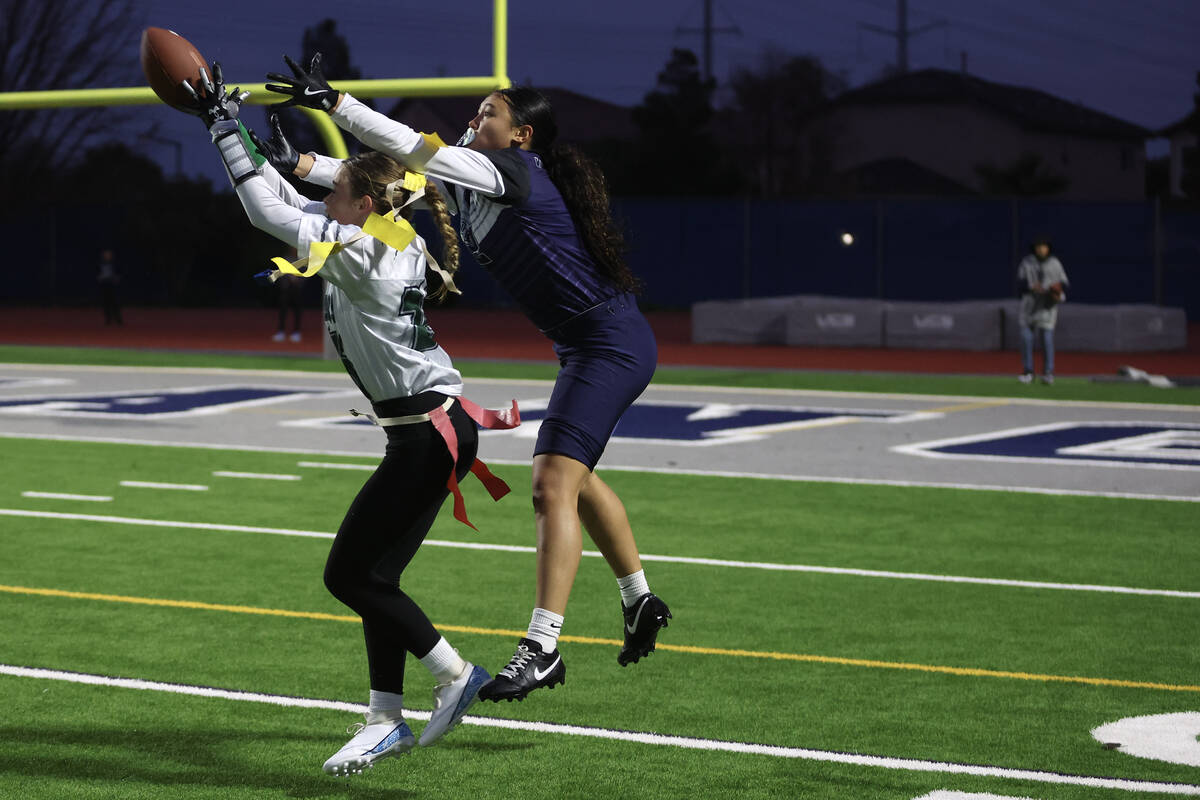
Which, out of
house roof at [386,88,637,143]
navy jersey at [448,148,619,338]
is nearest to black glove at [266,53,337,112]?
navy jersey at [448,148,619,338]

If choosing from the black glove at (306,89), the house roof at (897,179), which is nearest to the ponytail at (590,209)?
the black glove at (306,89)

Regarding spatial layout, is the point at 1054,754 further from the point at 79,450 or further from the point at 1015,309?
the point at 1015,309

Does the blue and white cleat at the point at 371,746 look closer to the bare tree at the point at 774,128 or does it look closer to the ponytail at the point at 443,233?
the ponytail at the point at 443,233

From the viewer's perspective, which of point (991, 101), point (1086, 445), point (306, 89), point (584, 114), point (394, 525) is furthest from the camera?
point (584, 114)

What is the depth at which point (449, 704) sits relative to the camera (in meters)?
5.23

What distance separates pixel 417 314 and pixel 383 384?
0.76 feet

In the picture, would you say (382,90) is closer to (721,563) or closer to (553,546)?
(721,563)

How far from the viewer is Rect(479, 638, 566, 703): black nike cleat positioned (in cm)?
521

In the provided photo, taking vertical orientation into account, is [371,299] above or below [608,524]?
above

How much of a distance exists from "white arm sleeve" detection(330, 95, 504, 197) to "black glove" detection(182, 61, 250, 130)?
13.6 inches

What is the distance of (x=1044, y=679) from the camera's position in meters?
6.70

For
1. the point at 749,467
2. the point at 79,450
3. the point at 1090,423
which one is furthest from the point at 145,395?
the point at 1090,423

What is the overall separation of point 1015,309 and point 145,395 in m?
15.0

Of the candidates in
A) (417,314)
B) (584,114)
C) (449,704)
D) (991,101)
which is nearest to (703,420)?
(449,704)
